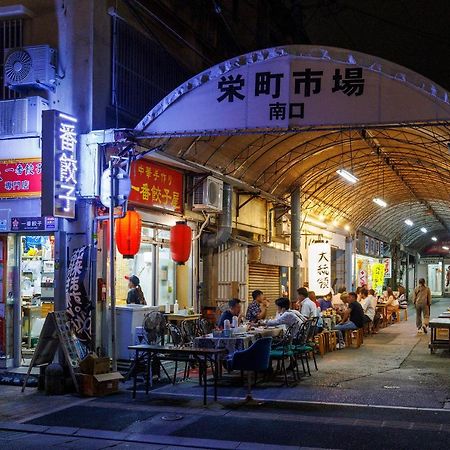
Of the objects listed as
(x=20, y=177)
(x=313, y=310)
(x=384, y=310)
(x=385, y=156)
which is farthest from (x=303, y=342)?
(x=384, y=310)

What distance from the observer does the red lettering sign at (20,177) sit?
508 inches

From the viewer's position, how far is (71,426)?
9.00 m

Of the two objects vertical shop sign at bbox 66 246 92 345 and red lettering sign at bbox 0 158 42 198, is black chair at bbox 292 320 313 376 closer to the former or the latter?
vertical shop sign at bbox 66 246 92 345

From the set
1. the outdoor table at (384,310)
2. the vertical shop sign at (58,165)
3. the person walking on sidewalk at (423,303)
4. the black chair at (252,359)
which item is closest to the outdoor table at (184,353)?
the black chair at (252,359)

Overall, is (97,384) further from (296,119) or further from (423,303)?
(423,303)

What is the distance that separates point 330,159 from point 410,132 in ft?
15.1

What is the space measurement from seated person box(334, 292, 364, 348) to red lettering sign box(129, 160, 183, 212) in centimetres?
639

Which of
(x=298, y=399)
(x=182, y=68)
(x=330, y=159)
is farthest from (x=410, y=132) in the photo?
(x=298, y=399)

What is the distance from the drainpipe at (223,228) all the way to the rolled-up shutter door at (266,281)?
3.48 metres

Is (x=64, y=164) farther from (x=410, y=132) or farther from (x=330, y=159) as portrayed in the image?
(x=330, y=159)

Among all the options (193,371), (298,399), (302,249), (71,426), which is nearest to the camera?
(71,426)

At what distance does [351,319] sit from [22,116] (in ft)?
35.8

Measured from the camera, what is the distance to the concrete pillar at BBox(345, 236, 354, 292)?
29.9 metres

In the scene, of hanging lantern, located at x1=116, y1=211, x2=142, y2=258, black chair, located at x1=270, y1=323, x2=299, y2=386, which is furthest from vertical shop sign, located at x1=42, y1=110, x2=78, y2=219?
black chair, located at x1=270, y1=323, x2=299, y2=386
